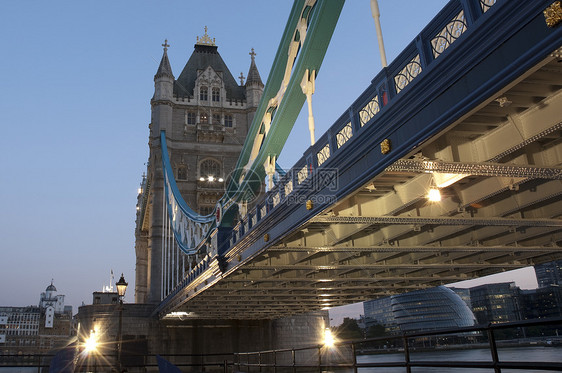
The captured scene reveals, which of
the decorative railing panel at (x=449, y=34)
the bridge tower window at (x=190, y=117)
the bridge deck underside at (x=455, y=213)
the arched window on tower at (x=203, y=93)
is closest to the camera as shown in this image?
the decorative railing panel at (x=449, y=34)

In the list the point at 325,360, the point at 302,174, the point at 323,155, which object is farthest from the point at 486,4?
the point at 325,360

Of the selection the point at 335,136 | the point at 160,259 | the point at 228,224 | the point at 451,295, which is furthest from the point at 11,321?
the point at 335,136

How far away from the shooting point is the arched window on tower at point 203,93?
54.2 metres

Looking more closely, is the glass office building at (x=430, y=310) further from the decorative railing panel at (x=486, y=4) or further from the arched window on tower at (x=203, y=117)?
the decorative railing panel at (x=486, y=4)

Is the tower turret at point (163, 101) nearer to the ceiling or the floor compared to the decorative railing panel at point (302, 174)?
nearer to the ceiling

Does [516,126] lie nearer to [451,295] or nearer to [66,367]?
[66,367]

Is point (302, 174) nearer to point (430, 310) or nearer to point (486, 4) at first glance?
point (486, 4)

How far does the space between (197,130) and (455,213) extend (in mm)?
41986

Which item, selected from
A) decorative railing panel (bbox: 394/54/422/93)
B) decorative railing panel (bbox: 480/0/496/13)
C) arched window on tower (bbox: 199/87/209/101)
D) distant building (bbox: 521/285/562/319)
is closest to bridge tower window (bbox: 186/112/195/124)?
arched window on tower (bbox: 199/87/209/101)

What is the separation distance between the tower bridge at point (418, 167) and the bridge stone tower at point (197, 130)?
81.7ft

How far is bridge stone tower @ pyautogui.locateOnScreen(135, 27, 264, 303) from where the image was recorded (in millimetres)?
48875

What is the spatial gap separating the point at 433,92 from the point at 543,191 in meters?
5.65

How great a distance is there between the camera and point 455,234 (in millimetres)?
14234

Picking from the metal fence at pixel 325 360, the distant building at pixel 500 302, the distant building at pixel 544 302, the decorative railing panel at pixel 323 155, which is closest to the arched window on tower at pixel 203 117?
the metal fence at pixel 325 360
